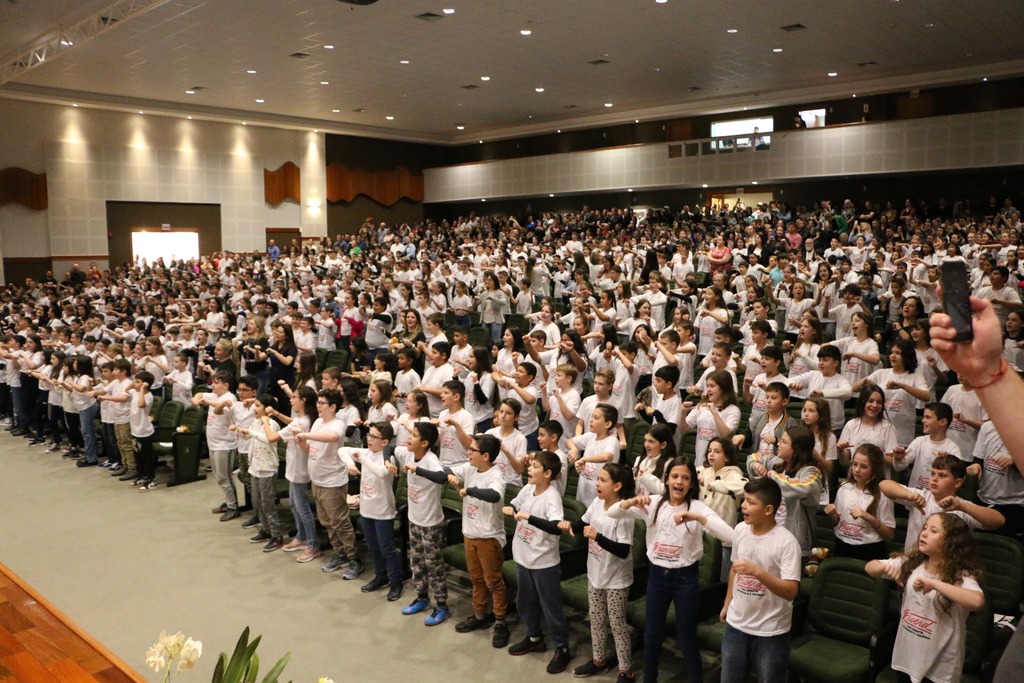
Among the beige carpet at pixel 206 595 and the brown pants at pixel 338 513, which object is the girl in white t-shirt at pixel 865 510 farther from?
the brown pants at pixel 338 513

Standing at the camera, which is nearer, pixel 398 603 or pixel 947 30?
pixel 398 603

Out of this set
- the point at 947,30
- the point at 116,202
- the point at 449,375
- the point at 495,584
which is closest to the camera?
the point at 495,584

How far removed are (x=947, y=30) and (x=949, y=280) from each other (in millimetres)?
17682

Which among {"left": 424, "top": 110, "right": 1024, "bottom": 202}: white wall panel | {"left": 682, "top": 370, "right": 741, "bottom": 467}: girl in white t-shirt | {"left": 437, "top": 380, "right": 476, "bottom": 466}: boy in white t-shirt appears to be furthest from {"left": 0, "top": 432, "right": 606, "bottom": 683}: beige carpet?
{"left": 424, "top": 110, "right": 1024, "bottom": 202}: white wall panel

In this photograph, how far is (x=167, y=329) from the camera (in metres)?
13.7

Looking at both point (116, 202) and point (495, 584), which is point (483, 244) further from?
point (495, 584)

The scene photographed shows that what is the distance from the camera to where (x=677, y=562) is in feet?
15.1

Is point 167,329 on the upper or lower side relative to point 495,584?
upper

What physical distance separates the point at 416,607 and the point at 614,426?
2107 millimetres

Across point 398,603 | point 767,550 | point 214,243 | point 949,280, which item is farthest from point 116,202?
point 949,280

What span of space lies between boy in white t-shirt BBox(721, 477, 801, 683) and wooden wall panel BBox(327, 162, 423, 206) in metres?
28.2

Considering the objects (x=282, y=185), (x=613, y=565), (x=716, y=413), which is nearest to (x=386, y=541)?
(x=613, y=565)

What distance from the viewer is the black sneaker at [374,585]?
21.6ft

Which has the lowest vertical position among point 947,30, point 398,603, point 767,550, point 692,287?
point 398,603
